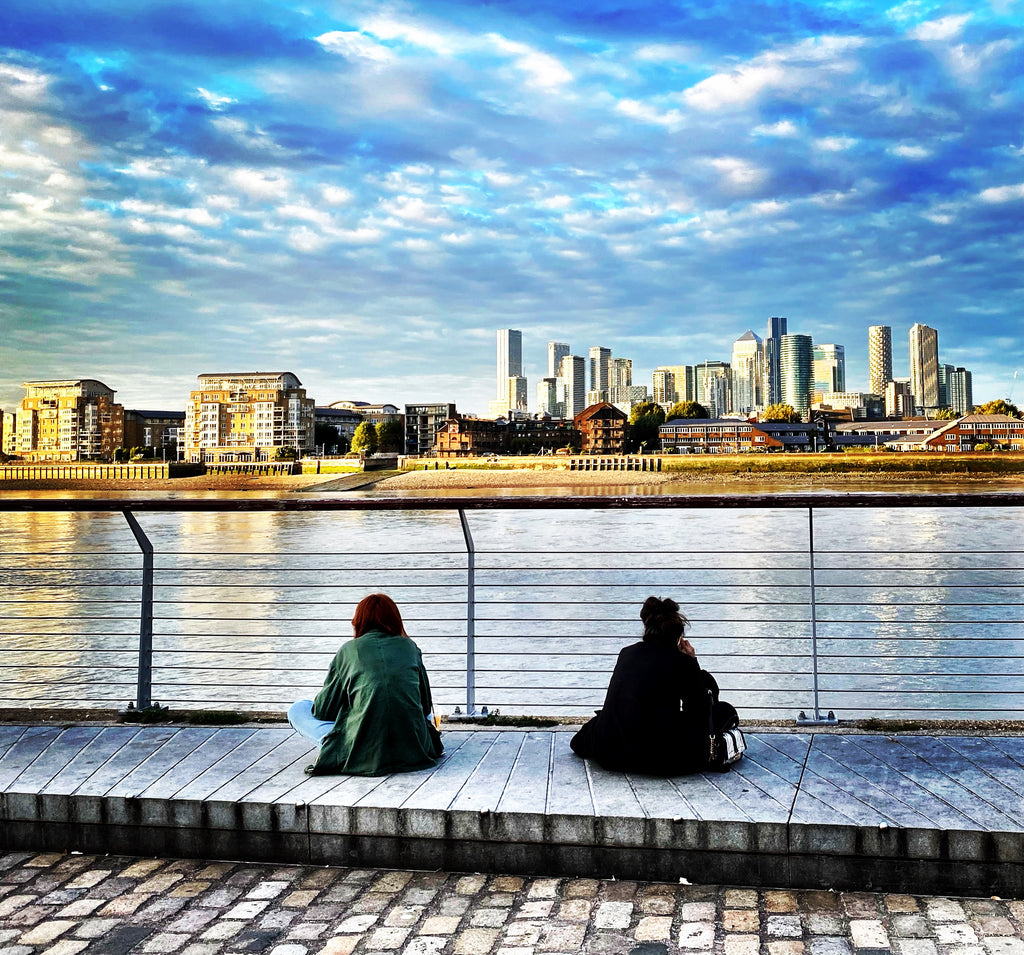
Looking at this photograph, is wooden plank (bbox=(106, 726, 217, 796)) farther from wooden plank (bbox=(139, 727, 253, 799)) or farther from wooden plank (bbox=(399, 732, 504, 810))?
wooden plank (bbox=(399, 732, 504, 810))

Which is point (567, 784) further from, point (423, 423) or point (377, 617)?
point (423, 423)

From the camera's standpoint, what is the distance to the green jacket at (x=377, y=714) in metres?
4.09

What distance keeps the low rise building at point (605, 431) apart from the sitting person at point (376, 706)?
136m

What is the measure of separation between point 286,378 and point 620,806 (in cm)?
17086

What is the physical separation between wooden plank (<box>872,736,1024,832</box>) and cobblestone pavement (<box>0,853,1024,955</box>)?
31 centimetres

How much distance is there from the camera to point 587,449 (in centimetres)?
14338

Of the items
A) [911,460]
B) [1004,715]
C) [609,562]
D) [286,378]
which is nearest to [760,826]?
[1004,715]

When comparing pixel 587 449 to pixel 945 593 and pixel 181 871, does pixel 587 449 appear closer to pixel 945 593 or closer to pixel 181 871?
pixel 945 593

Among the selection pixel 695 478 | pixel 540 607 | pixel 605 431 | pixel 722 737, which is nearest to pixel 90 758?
pixel 722 737

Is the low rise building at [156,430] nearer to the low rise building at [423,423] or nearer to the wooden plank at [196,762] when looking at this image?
the low rise building at [423,423]

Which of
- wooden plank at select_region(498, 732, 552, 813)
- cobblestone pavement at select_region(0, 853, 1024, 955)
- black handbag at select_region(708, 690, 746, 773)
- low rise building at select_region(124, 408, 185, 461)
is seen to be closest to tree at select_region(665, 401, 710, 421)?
low rise building at select_region(124, 408, 185, 461)

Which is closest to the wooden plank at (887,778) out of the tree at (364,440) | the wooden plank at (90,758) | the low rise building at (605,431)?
the wooden plank at (90,758)

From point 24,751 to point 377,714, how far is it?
1886 millimetres

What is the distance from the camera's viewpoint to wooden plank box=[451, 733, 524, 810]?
145 inches
